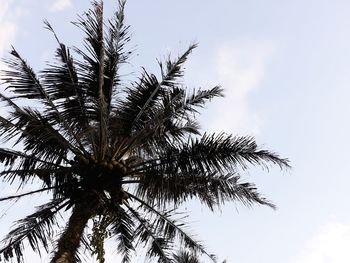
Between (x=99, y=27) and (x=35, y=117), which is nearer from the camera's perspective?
(x=35, y=117)

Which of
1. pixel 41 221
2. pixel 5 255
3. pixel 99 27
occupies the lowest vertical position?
pixel 5 255

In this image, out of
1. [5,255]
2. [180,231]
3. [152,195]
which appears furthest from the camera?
[180,231]

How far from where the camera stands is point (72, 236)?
34.9 ft

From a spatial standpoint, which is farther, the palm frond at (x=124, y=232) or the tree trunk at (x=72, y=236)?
the palm frond at (x=124, y=232)

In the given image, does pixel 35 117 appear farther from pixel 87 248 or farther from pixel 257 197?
pixel 257 197

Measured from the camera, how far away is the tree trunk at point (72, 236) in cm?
1033

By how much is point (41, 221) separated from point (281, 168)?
4786 millimetres

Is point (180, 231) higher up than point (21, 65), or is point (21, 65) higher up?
point (21, 65)

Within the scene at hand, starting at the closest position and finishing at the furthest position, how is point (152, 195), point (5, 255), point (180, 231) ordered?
1. point (5, 255)
2. point (152, 195)
3. point (180, 231)

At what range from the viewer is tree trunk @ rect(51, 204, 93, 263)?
1033 cm

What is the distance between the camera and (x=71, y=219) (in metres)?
10.9

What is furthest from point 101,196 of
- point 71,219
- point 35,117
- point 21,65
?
point 21,65

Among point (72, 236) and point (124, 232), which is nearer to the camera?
point (72, 236)

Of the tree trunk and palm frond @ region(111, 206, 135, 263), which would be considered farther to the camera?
palm frond @ region(111, 206, 135, 263)
